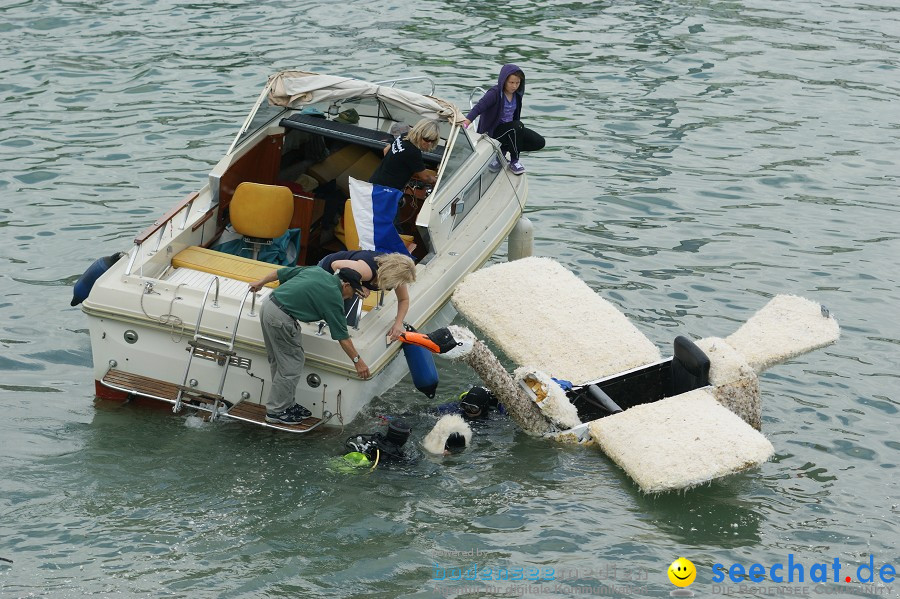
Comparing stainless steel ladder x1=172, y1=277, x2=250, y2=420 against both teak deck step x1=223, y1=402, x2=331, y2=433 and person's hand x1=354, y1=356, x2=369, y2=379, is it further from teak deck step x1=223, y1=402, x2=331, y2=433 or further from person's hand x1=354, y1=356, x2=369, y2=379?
person's hand x1=354, y1=356, x2=369, y2=379

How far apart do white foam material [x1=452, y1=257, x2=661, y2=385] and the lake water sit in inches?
29.3

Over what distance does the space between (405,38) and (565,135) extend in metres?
4.69

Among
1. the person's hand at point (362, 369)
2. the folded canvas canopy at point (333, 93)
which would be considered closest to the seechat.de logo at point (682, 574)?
the person's hand at point (362, 369)

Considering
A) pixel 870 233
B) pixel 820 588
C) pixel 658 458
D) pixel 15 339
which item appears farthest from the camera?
pixel 870 233

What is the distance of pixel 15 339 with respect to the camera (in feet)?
35.0

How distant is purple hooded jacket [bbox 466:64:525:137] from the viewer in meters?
12.1

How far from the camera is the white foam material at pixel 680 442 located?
806cm

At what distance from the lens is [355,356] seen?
28.4 feet

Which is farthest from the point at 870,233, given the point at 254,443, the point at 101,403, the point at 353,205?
the point at 101,403

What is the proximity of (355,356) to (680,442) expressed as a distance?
8.51 ft

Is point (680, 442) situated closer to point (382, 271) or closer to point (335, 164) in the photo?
point (382, 271)

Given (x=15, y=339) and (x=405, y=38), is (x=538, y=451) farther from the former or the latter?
(x=405, y=38)

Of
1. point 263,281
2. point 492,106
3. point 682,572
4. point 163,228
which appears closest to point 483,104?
point 492,106

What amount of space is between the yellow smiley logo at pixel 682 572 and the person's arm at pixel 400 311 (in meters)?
2.89
